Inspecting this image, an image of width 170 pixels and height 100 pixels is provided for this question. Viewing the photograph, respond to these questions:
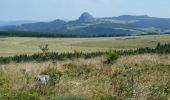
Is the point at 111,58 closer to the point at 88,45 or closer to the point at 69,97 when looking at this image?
the point at 69,97

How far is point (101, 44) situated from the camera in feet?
461

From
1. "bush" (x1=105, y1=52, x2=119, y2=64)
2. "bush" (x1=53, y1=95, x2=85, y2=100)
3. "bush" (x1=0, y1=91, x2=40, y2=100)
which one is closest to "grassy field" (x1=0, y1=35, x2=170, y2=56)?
"bush" (x1=105, y1=52, x2=119, y2=64)

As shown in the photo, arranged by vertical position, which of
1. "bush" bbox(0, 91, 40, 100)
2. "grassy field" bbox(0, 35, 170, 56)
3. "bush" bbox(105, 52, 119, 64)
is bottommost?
"grassy field" bbox(0, 35, 170, 56)

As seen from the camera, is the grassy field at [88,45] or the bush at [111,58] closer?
the bush at [111,58]

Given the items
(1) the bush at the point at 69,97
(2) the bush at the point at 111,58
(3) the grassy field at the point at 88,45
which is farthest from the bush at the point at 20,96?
(3) the grassy field at the point at 88,45

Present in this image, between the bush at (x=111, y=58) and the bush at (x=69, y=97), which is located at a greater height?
the bush at (x=69, y=97)

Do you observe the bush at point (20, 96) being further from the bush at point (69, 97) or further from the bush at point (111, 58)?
the bush at point (111, 58)

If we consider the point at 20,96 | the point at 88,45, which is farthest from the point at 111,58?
the point at 88,45

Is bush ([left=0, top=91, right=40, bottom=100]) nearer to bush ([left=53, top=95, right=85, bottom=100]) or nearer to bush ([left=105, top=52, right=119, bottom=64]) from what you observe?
bush ([left=53, top=95, right=85, bottom=100])

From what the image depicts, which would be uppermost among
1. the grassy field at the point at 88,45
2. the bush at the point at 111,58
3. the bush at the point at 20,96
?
the bush at the point at 20,96

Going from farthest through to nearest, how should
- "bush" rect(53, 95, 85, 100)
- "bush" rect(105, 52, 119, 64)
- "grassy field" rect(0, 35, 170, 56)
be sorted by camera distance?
"grassy field" rect(0, 35, 170, 56) → "bush" rect(105, 52, 119, 64) → "bush" rect(53, 95, 85, 100)

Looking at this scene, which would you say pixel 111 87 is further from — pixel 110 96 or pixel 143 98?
pixel 143 98

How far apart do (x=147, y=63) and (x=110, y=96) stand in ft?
43.7

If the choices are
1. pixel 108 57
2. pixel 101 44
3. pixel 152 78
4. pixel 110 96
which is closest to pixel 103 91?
pixel 110 96
